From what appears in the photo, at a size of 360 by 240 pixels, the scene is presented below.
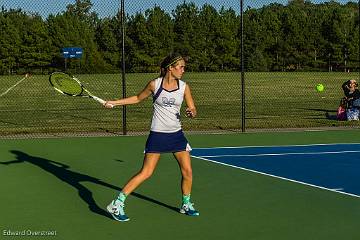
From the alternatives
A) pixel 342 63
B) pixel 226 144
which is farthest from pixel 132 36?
pixel 226 144

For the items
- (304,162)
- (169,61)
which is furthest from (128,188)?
(304,162)

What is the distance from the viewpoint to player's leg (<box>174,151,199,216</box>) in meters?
6.90

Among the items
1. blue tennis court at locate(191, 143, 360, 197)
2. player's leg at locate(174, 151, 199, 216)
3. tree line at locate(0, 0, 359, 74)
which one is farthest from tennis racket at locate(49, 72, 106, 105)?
tree line at locate(0, 0, 359, 74)

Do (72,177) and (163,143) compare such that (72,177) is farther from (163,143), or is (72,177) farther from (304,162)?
(304,162)

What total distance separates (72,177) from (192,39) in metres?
51.0

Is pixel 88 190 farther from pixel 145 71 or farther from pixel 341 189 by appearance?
pixel 145 71

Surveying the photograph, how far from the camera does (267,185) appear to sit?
343 inches

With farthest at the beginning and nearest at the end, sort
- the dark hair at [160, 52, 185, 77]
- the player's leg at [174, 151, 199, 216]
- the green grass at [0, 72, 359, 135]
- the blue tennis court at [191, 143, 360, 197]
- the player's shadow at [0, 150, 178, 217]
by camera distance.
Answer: the green grass at [0, 72, 359, 135] < the blue tennis court at [191, 143, 360, 197] < the player's shadow at [0, 150, 178, 217] < the player's leg at [174, 151, 199, 216] < the dark hair at [160, 52, 185, 77]

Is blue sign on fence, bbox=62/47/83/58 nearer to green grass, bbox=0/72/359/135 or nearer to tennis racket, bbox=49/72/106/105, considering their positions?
green grass, bbox=0/72/359/135

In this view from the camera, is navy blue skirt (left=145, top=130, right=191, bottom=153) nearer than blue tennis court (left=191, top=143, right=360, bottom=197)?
Yes

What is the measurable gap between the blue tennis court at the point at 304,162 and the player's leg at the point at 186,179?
2.18 meters

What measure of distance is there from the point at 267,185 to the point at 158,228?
2543 mm

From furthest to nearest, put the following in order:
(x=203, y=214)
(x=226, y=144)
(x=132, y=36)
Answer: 1. (x=132, y=36)
2. (x=226, y=144)
3. (x=203, y=214)

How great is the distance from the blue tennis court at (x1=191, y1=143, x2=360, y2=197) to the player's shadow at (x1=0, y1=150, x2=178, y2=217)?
2235 millimetres
